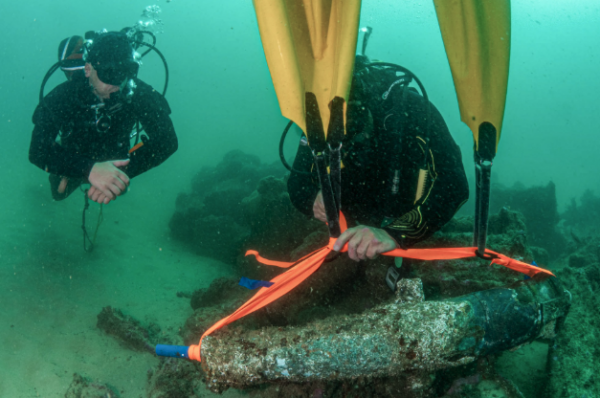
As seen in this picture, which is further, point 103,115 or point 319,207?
point 103,115

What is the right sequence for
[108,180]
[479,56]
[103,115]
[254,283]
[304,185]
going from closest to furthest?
[479,56], [254,283], [304,185], [108,180], [103,115]

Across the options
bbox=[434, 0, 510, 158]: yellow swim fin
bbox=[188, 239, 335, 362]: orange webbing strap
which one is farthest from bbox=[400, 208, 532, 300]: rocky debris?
bbox=[434, 0, 510, 158]: yellow swim fin

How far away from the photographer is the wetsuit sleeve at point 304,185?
280cm

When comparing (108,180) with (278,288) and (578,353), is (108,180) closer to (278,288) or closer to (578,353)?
(278,288)

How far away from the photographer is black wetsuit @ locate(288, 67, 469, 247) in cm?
229

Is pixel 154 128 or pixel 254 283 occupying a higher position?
pixel 154 128

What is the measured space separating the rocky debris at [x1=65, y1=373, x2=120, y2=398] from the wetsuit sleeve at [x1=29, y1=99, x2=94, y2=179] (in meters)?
2.22

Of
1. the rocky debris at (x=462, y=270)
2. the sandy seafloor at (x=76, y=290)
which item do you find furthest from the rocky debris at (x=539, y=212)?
the sandy seafloor at (x=76, y=290)

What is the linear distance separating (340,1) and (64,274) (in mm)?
6868

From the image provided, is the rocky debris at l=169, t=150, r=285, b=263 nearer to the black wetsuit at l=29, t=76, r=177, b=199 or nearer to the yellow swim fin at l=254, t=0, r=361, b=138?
the black wetsuit at l=29, t=76, r=177, b=199

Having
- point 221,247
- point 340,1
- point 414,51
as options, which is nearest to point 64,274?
point 221,247

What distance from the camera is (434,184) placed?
239cm

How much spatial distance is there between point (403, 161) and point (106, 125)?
14.2 feet

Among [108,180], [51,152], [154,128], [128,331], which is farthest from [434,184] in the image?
[51,152]
